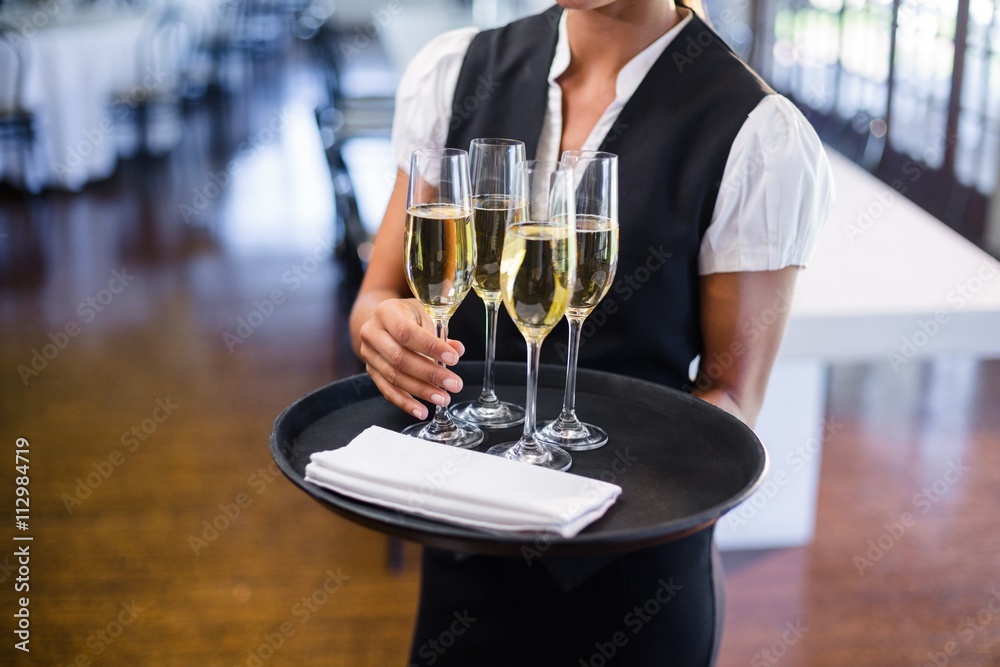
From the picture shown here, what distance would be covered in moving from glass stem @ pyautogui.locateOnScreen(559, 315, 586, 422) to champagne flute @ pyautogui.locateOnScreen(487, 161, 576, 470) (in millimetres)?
59

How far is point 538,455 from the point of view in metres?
1.07

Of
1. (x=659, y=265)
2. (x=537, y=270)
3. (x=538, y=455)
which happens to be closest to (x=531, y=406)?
(x=538, y=455)

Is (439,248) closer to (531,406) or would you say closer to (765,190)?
(531,406)

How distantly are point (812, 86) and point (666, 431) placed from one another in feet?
27.3

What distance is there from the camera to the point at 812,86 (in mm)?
8789

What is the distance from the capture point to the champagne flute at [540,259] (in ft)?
3.26

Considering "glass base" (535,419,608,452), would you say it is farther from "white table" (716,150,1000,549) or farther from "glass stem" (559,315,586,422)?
"white table" (716,150,1000,549)

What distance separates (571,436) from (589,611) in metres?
0.33

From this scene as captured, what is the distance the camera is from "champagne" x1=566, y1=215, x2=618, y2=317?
40.6 inches

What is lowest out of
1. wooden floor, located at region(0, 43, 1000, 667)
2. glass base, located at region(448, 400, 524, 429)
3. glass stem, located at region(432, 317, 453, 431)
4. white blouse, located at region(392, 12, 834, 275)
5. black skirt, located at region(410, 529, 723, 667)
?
wooden floor, located at region(0, 43, 1000, 667)

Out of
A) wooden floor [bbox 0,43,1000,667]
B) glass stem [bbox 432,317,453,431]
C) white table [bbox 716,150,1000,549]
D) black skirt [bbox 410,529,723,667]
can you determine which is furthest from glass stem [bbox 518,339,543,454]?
wooden floor [bbox 0,43,1000,667]

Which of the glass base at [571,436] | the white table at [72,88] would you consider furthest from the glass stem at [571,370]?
the white table at [72,88]

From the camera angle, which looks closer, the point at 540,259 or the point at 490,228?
the point at 540,259

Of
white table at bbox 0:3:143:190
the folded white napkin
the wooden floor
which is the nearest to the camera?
the folded white napkin
